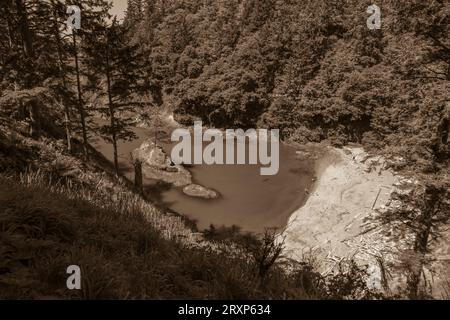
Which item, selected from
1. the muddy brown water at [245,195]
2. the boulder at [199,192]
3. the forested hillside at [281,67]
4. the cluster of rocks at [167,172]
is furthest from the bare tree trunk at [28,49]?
the boulder at [199,192]

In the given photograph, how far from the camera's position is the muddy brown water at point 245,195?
22.4 m

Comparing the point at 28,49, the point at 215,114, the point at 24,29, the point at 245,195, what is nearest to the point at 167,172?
the point at 245,195

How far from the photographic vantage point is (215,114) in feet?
152

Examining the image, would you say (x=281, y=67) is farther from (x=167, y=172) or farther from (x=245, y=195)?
(x=245, y=195)

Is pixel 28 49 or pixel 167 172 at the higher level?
pixel 28 49

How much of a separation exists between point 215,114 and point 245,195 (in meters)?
22.0

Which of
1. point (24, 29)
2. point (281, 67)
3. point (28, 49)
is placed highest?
point (281, 67)

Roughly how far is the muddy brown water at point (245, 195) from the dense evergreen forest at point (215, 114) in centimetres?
487

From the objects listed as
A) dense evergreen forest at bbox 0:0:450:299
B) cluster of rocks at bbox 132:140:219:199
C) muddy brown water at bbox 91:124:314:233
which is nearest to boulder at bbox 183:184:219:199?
cluster of rocks at bbox 132:140:219:199

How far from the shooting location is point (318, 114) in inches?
1567

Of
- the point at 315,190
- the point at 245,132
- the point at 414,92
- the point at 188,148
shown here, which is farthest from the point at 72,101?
the point at 245,132

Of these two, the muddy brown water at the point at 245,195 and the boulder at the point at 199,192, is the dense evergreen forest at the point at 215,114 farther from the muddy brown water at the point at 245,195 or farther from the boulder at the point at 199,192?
the boulder at the point at 199,192

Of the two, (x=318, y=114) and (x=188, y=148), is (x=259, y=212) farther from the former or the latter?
(x=318, y=114)
